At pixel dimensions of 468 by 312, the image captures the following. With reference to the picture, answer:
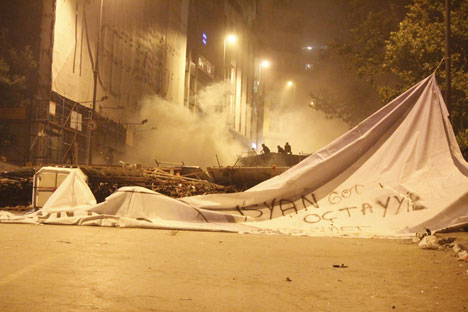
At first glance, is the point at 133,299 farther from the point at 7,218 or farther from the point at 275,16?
the point at 275,16

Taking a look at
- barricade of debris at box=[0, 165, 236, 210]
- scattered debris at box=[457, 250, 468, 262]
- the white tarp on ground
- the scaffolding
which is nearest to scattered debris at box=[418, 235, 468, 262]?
scattered debris at box=[457, 250, 468, 262]

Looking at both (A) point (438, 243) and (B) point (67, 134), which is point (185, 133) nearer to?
(B) point (67, 134)

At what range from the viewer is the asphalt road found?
141 inches

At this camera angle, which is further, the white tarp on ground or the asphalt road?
the white tarp on ground

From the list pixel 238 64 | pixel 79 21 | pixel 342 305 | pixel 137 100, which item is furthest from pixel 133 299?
pixel 238 64

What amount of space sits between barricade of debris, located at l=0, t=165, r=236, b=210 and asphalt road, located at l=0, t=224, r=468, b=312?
252 inches

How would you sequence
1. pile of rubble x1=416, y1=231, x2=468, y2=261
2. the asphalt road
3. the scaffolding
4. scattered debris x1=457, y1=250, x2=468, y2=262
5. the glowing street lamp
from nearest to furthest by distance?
the asphalt road, scattered debris x1=457, y1=250, x2=468, y2=262, pile of rubble x1=416, y1=231, x2=468, y2=261, the scaffolding, the glowing street lamp

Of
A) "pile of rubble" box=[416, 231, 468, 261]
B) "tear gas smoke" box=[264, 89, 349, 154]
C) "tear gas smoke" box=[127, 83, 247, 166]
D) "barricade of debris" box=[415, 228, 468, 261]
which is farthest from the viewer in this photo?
"tear gas smoke" box=[264, 89, 349, 154]

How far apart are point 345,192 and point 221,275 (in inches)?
186

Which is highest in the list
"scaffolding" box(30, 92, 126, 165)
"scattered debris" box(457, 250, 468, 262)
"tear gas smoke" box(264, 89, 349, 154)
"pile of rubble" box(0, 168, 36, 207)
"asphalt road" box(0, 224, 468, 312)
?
"tear gas smoke" box(264, 89, 349, 154)

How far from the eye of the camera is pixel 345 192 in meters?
8.80

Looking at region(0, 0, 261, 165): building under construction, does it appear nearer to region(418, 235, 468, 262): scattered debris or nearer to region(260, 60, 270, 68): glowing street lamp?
region(260, 60, 270, 68): glowing street lamp

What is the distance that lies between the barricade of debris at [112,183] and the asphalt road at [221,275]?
6.39 m

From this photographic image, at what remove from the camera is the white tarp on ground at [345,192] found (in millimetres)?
8258
